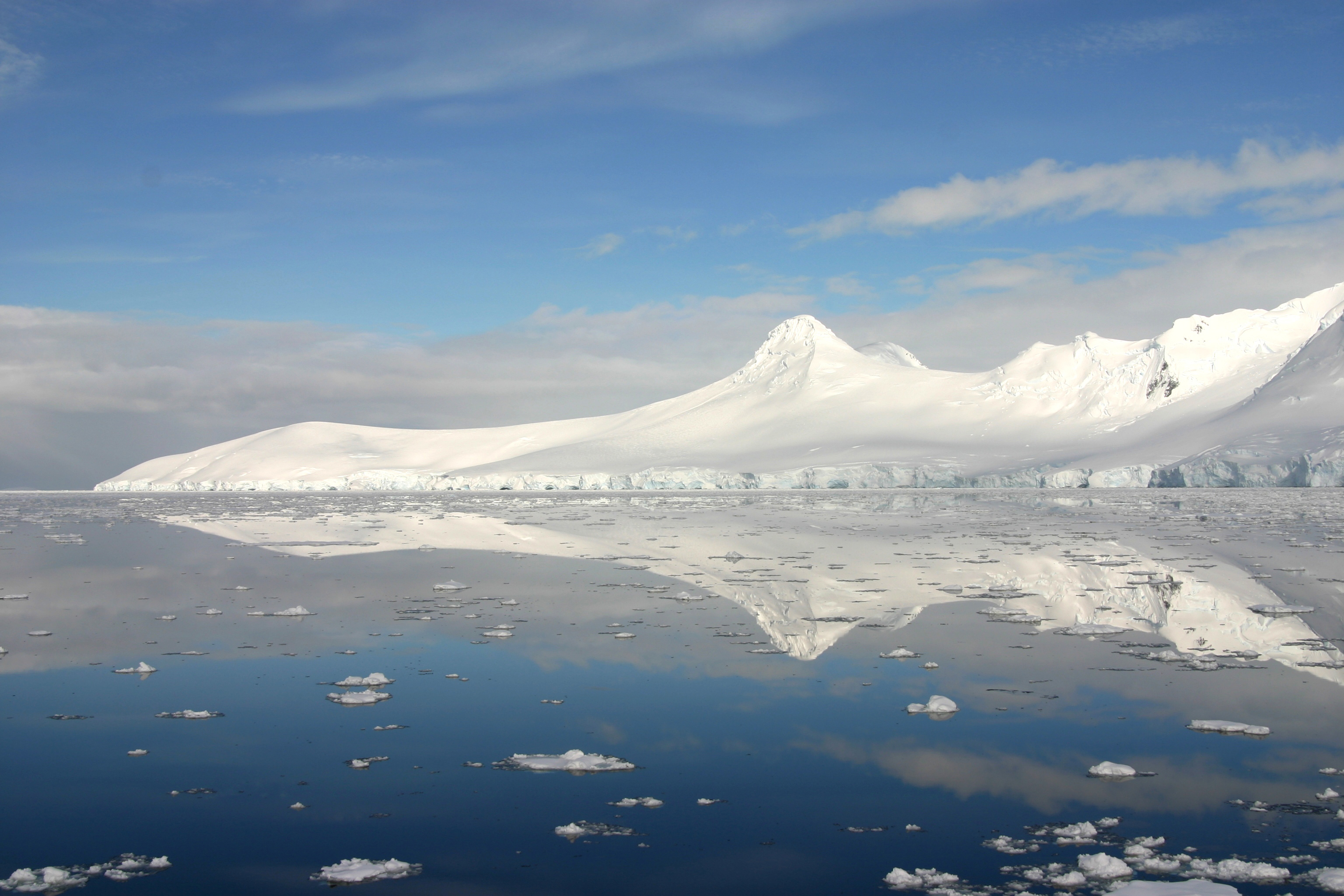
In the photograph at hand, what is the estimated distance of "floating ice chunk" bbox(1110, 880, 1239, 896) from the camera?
362cm

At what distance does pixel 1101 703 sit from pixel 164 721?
6.18 meters

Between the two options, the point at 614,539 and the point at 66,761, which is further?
the point at 614,539

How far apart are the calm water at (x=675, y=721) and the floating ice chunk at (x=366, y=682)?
0.10m

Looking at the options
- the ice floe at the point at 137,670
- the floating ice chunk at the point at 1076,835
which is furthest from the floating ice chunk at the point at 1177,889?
the ice floe at the point at 137,670

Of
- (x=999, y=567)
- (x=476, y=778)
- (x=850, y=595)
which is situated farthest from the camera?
(x=999, y=567)

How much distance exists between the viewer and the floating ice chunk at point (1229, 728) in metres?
5.74

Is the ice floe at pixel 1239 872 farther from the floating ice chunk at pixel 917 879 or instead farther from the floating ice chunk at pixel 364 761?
the floating ice chunk at pixel 364 761

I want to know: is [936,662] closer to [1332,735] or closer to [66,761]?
[1332,735]

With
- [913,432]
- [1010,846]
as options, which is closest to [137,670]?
[1010,846]

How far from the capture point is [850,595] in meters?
11.2

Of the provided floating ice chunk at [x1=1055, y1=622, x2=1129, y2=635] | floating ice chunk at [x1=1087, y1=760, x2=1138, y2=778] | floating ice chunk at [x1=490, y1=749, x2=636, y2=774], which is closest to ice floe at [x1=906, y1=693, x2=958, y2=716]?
floating ice chunk at [x1=1087, y1=760, x2=1138, y2=778]

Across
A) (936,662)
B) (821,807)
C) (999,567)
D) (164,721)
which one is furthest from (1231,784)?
(999,567)

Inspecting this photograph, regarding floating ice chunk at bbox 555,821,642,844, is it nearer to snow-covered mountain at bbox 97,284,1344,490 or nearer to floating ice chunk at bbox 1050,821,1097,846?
floating ice chunk at bbox 1050,821,1097,846

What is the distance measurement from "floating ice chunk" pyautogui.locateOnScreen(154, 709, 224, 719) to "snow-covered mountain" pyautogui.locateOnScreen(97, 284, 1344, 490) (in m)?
48.9
